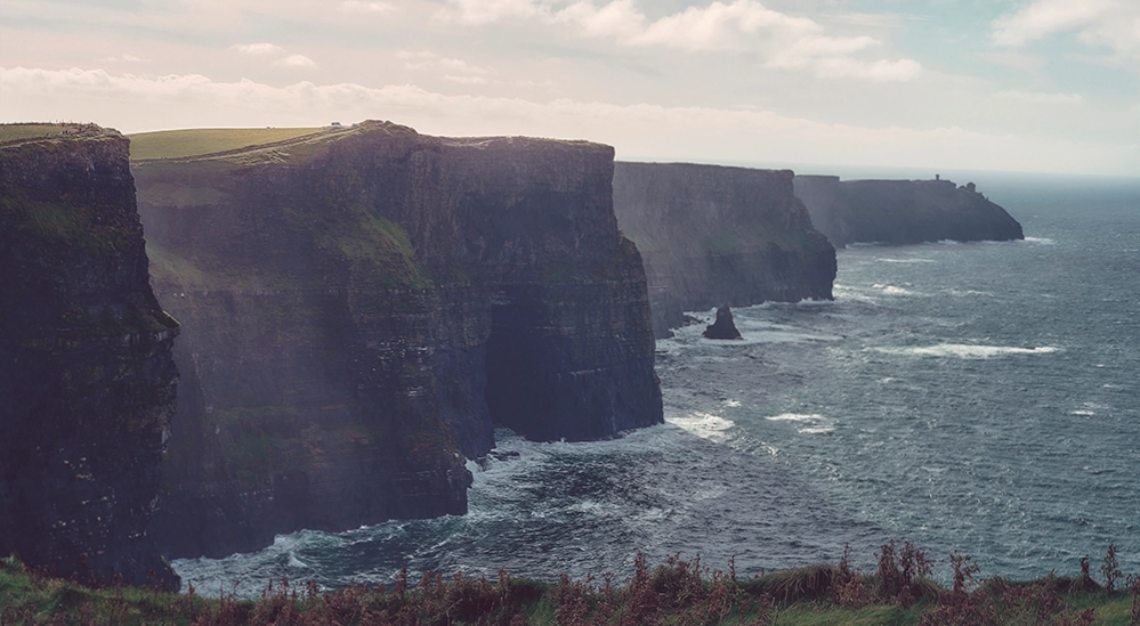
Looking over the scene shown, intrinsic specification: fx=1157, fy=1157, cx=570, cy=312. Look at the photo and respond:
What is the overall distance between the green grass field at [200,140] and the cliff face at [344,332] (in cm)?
413

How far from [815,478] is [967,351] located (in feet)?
204

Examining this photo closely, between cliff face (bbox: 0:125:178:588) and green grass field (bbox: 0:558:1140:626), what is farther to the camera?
cliff face (bbox: 0:125:178:588)

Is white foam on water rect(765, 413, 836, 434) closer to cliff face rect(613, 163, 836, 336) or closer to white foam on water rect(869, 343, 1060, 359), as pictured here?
white foam on water rect(869, 343, 1060, 359)

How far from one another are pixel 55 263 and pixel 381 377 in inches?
991

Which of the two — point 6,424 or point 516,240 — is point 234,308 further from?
point 516,240

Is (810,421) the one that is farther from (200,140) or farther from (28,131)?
(28,131)

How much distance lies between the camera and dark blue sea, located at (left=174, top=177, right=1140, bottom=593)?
6756 cm

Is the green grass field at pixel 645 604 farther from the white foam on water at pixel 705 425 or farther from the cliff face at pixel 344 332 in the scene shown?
the white foam on water at pixel 705 425

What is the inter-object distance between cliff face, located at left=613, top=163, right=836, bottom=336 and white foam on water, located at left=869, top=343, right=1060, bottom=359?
32.1 meters

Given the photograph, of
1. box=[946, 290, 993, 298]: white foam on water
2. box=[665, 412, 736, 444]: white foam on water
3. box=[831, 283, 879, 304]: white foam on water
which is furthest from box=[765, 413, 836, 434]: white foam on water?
box=[946, 290, 993, 298]: white foam on water

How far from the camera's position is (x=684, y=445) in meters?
94.6

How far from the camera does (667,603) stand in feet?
89.0

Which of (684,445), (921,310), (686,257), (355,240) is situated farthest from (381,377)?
(921,310)

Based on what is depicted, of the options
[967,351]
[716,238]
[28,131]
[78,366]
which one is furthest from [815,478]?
[716,238]
